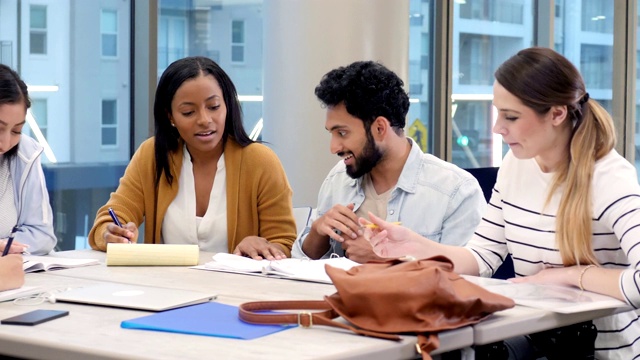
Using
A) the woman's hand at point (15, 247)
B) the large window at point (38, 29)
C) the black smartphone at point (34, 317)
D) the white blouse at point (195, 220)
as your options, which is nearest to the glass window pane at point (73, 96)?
the large window at point (38, 29)

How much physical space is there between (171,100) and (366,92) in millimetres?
733

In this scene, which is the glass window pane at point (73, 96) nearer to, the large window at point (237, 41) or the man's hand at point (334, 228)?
the large window at point (237, 41)

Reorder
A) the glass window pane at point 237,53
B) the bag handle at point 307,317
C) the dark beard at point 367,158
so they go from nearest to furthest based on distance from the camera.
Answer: the bag handle at point 307,317, the dark beard at point 367,158, the glass window pane at point 237,53

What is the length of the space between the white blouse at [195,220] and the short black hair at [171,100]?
0.09 m

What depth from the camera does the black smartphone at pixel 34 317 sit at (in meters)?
1.93

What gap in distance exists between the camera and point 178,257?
2840 millimetres

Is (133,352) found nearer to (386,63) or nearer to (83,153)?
(83,153)

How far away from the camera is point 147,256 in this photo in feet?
9.29

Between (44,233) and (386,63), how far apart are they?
2.42 meters

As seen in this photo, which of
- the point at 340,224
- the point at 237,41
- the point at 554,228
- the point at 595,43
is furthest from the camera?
the point at 595,43

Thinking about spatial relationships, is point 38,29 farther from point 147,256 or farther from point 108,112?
point 147,256

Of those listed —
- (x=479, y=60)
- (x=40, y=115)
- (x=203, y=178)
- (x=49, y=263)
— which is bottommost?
(x=49, y=263)

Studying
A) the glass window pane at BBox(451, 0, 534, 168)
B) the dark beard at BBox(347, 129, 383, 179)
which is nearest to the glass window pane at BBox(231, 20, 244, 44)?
the glass window pane at BBox(451, 0, 534, 168)

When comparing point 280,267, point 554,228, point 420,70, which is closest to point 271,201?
point 280,267
